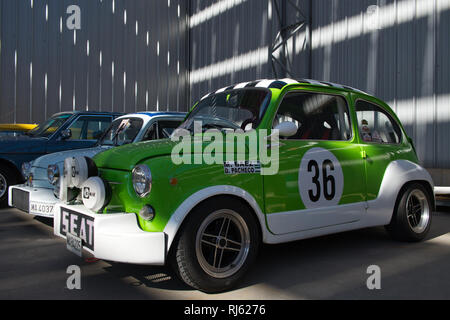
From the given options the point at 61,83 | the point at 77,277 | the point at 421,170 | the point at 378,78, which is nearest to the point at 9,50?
the point at 61,83

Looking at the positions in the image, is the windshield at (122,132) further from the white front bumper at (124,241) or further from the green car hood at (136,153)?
the white front bumper at (124,241)

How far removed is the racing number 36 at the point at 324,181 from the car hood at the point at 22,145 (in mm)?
4639

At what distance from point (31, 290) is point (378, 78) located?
343 inches

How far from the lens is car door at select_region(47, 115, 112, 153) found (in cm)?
636

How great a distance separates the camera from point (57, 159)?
4.88 meters

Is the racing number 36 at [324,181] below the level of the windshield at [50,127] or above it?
below

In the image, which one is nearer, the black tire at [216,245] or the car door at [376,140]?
the black tire at [216,245]

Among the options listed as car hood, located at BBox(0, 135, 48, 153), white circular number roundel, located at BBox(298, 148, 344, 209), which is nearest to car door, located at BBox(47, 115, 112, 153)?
car hood, located at BBox(0, 135, 48, 153)

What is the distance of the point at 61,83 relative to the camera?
13.5 meters

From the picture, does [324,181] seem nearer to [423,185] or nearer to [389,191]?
[389,191]

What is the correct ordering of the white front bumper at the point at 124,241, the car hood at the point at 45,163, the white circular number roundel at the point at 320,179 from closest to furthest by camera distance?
the white front bumper at the point at 124,241, the white circular number roundel at the point at 320,179, the car hood at the point at 45,163

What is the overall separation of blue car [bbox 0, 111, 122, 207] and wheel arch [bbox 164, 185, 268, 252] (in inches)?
172

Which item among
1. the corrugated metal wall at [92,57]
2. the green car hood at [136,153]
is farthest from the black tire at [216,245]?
the corrugated metal wall at [92,57]

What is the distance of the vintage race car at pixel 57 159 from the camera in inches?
176
